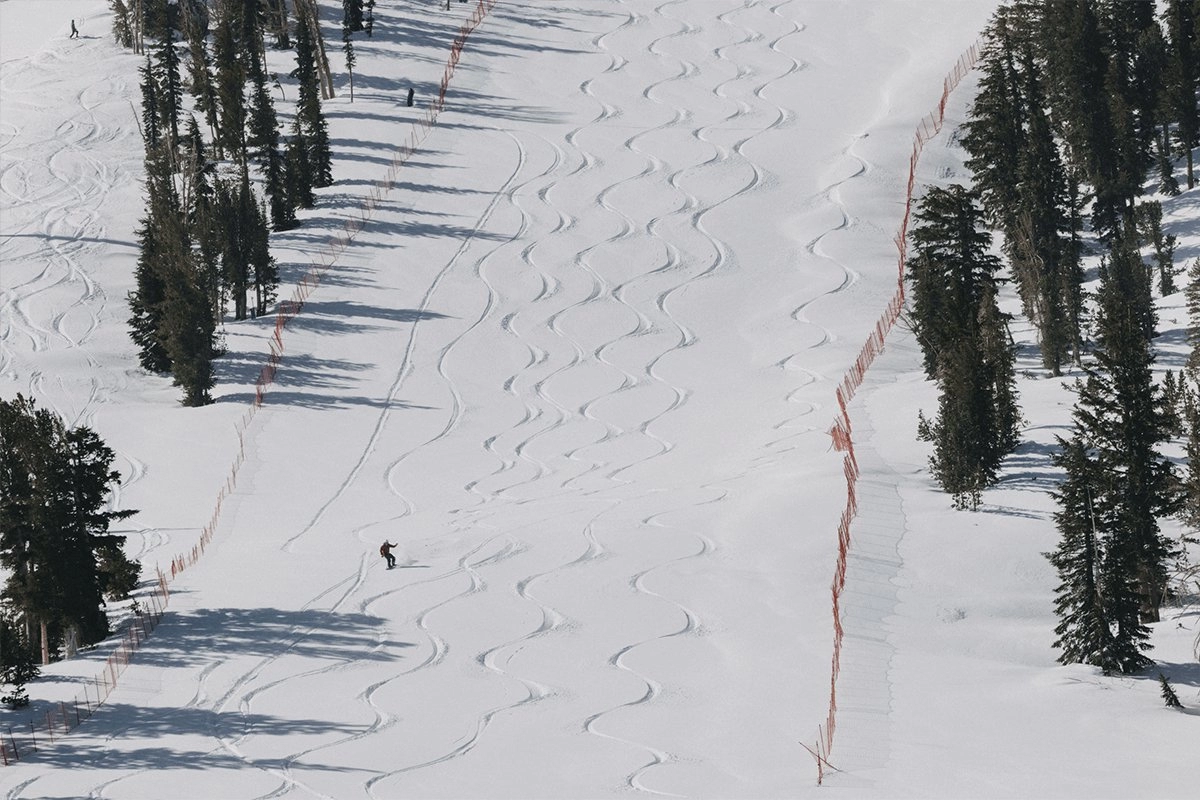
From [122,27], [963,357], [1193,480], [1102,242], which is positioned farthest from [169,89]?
[1193,480]

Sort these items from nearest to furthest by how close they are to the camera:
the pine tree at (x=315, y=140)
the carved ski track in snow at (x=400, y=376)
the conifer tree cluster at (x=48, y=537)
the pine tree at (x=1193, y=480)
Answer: the pine tree at (x=1193, y=480) < the conifer tree cluster at (x=48, y=537) < the carved ski track in snow at (x=400, y=376) < the pine tree at (x=315, y=140)

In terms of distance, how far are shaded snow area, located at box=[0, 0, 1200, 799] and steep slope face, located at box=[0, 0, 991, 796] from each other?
5.9 inches

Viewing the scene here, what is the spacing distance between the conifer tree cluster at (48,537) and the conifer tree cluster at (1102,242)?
21.6 metres

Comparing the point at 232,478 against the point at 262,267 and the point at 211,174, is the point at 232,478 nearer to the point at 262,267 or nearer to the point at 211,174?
the point at 262,267

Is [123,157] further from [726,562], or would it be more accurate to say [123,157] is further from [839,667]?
[839,667]

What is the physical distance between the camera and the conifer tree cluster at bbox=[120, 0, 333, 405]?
5994 centimetres

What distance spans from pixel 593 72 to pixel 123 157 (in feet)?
86.2

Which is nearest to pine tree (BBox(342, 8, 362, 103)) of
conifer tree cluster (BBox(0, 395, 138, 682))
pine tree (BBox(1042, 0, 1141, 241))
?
pine tree (BBox(1042, 0, 1141, 241))

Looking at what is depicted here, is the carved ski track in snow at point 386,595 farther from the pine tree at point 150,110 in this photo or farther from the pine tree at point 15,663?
the pine tree at point 150,110

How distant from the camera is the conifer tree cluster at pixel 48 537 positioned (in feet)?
121

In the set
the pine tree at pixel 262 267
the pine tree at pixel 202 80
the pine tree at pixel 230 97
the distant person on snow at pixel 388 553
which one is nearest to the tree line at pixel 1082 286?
the distant person on snow at pixel 388 553

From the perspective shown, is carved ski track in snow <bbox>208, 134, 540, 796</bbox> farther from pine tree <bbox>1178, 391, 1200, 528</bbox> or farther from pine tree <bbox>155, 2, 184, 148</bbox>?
pine tree <bbox>155, 2, 184, 148</bbox>

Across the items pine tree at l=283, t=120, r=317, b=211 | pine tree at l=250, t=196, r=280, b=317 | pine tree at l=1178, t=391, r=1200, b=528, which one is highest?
pine tree at l=283, t=120, r=317, b=211

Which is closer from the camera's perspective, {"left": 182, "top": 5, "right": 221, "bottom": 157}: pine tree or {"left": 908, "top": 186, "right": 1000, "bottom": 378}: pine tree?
{"left": 908, "top": 186, "right": 1000, "bottom": 378}: pine tree
